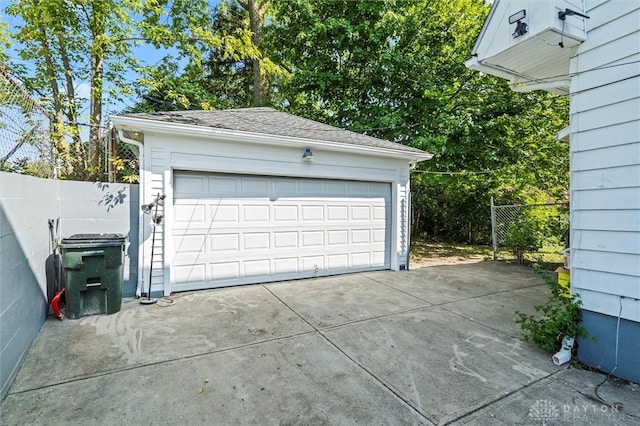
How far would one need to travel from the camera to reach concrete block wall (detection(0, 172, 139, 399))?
2.38m

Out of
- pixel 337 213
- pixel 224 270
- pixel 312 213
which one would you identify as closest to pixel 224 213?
pixel 224 270

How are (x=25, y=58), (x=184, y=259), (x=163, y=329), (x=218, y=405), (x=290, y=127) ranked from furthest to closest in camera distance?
(x=25, y=58), (x=290, y=127), (x=184, y=259), (x=163, y=329), (x=218, y=405)

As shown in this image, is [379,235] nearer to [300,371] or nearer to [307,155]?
[307,155]

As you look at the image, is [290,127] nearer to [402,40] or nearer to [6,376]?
[6,376]

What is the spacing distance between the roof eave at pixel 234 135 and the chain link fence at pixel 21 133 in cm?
91

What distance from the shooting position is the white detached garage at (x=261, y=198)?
4629 millimetres

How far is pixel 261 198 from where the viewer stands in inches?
213

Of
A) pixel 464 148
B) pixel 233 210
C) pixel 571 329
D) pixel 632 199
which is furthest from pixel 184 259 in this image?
pixel 464 148

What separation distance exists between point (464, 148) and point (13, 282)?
942cm

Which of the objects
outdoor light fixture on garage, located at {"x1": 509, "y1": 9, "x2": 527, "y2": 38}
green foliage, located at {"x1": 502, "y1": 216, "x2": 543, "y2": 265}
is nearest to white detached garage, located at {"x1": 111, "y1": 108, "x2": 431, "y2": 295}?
outdoor light fixture on garage, located at {"x1": 509, "y1": 9, "x2": 527, "y2": 38}

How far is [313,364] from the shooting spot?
2713 millimetres

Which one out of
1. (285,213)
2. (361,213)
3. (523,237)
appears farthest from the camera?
(523,237)

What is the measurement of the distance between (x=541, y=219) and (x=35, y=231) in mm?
9773

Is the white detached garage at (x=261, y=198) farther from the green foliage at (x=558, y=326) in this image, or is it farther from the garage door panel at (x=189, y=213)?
the green foliage at (x=558, y=326)
